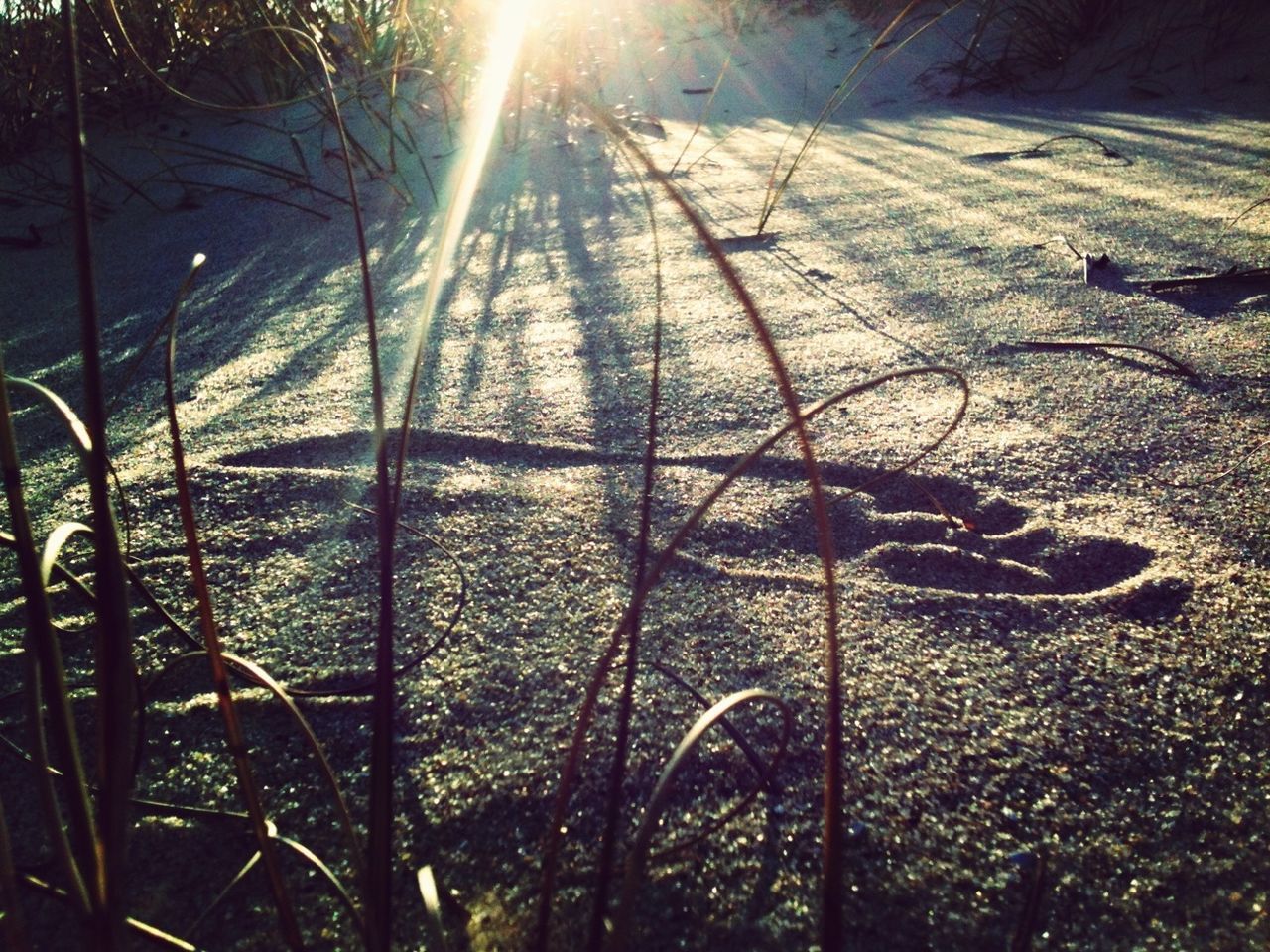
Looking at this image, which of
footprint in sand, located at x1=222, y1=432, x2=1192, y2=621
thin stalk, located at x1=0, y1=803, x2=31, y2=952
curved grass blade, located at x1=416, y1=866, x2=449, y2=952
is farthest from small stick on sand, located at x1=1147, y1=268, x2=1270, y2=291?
thin stalk, located at x1=0, y1=803, x2=31, y2=952

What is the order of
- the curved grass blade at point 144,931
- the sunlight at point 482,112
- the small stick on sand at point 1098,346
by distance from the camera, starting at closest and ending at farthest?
the curved grass blade at point 144,931, the small stick on sand at point 1098,346, the sunlight at point 482,112

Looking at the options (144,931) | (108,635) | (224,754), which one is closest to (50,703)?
(108,635)

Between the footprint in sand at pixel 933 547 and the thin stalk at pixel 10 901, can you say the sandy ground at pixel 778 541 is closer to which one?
the footprint in sand at pixel 933 547

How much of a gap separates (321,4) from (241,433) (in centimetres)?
188

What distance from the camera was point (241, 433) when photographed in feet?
3.52

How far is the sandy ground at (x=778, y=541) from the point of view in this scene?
1.72 feet

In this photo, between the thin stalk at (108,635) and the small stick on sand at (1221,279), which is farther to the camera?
the small stick on sand at (1221,279)

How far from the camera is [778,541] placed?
33.4 inches

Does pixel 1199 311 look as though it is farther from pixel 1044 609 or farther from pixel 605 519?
pixel 605 519

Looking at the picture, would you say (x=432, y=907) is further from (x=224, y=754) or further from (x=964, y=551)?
(x=964, y=551)

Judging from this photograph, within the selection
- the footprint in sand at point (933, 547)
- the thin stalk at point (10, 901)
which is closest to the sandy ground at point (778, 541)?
the footprint in sand at point (933, 547)

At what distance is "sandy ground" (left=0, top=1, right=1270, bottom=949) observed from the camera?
20.6 inches

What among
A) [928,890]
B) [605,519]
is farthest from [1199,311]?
[928,890]

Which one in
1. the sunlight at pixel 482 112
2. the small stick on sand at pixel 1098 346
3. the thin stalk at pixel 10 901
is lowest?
the thin stalk at pixel 10 901
